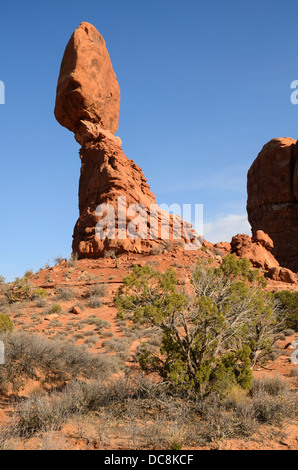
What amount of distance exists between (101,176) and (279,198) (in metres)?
26.1

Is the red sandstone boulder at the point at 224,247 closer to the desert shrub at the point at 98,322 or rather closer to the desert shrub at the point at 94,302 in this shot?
the desert shrub at the point at 94,302

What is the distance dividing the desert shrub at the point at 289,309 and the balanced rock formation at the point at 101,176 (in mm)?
10124

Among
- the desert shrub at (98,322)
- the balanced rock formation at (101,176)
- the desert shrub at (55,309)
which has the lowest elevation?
the desert shrub at (98,322)

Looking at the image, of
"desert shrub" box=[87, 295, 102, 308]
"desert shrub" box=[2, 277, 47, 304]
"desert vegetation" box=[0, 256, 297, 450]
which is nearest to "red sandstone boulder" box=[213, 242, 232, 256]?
"desert shrub" box=[87, 295, 102, 308]

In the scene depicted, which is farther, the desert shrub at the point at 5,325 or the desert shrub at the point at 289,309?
the desert shrub at the point at 289,309

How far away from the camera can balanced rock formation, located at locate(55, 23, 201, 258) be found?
25266 millimetres

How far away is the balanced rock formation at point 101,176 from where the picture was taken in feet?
82.9

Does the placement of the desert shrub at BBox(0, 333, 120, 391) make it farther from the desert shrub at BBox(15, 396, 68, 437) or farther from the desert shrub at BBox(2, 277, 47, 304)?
the desert shrub at BBox(2, 277, 47, 304)

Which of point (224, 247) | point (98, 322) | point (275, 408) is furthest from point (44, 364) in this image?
point (224, 247)

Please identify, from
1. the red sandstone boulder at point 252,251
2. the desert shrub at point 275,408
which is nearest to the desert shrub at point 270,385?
the desert shrub at point 275,408

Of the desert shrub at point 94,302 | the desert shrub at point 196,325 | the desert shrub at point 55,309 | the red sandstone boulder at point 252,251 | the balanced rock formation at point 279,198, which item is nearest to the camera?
the desert shrub at point 196,325

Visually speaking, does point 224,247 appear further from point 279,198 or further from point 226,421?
point 226,421

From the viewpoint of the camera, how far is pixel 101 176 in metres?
26.8

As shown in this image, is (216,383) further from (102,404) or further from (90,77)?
(90,77)
